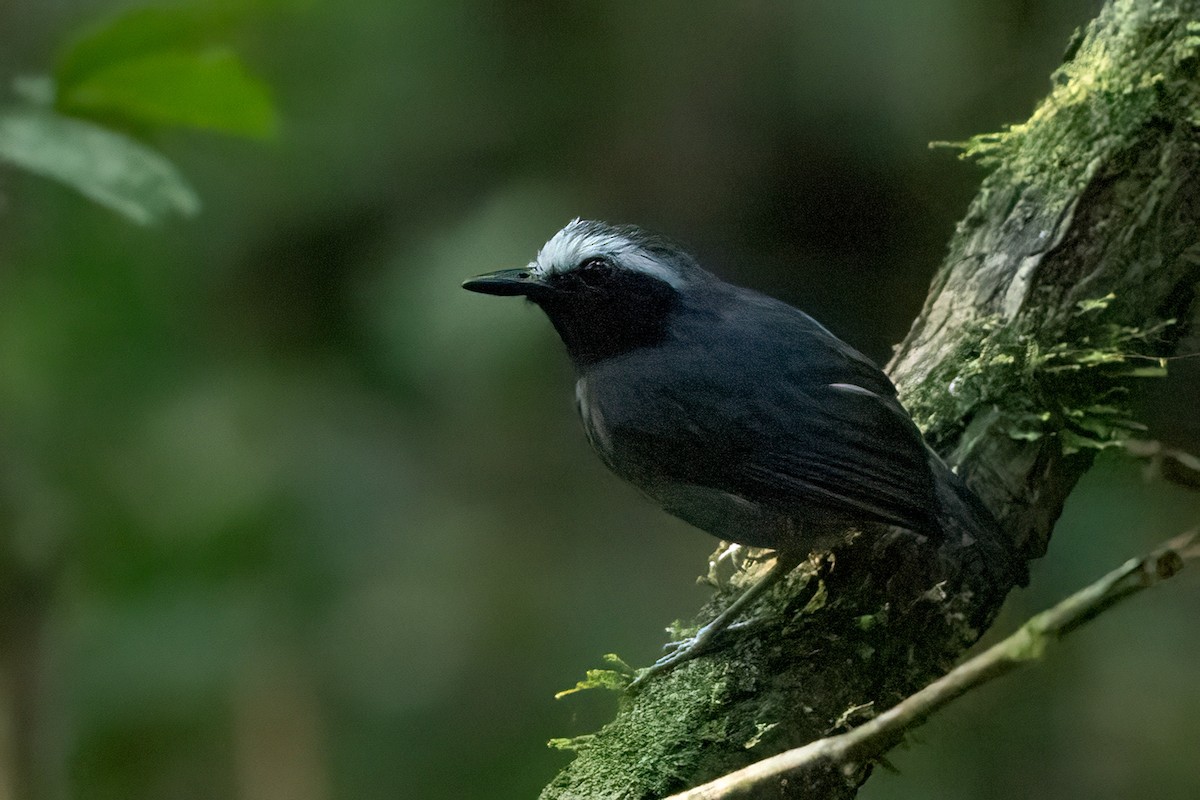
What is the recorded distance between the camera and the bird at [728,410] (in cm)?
269

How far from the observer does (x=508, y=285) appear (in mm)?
3164

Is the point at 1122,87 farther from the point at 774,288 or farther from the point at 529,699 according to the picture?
the point at 529,699

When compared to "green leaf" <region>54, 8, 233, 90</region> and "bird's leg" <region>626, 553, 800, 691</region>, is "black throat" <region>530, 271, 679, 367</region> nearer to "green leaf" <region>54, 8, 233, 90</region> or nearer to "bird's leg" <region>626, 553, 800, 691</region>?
"bird's leg" <region>626, 553, 800, 691</region>

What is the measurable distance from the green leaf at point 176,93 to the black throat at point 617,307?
101 centimetres

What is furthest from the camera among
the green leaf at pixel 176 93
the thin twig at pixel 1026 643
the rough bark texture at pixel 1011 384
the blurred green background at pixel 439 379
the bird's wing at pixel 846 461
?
the blurred green background at pixel 439 379

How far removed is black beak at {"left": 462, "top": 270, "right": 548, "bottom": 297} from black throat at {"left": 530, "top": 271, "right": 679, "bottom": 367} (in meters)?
0.04

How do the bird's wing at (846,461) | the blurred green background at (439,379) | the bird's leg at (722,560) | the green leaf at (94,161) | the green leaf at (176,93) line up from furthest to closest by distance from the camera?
1. the blurred green background at (439,379)
2. the bird's leg at (722,560)
3. the bird's wing at (846,461)
4. the green leaf at (176,93)
5. the green leaf at (94,161)

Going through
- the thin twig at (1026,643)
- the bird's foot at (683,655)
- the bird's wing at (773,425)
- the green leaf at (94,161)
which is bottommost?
the thin twig at (1026,643)

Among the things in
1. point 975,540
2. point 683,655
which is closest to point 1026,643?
point 975,540

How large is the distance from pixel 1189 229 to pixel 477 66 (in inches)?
133

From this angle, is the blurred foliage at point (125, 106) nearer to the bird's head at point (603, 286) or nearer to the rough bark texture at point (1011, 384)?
the bird's head at point (603, 286)

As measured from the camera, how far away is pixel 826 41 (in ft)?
15.1

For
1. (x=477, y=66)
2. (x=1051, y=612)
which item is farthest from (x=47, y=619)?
(x=477, y=66)

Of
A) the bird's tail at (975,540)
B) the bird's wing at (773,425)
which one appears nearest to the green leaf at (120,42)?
the bird's wing at (773,425)
